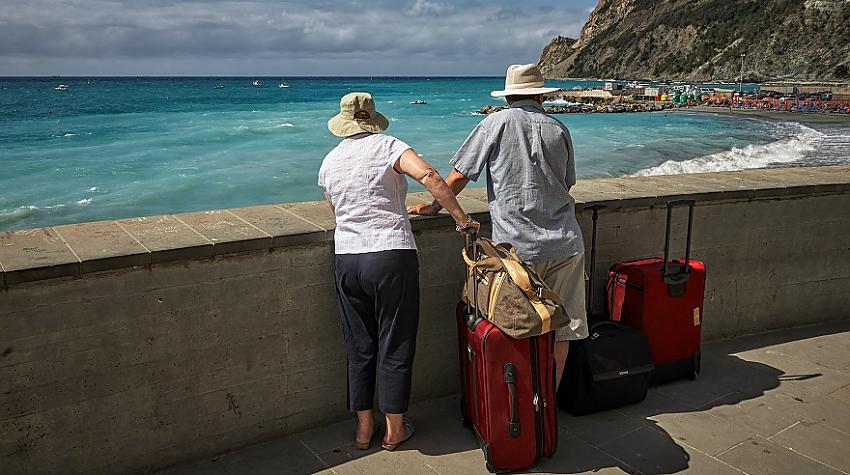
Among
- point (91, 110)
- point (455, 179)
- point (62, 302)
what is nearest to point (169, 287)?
point (62, 302)

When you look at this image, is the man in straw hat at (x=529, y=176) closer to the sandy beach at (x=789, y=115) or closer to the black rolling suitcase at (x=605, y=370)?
the black rolling suitcase at (x=605, y=370)

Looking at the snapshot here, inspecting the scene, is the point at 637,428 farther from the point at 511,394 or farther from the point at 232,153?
the point at 232,153

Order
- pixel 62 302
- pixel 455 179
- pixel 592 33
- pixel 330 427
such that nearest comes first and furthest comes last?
pixel 62 302, pixel 455 179, pixel 330 427, pixel 592 33

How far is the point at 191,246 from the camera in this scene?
3127mm

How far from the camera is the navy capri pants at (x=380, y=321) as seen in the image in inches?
127

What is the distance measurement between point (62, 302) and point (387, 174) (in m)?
1.40

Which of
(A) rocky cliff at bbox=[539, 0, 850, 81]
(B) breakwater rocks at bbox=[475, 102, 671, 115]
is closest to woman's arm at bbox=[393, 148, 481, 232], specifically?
(B) breakwater rocks at bbox=[475, 102, 671, 115]

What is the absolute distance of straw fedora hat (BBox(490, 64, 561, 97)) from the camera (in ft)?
11.2

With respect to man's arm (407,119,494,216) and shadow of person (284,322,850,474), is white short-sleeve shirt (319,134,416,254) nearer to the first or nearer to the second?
man's arm (407,119,494,216)

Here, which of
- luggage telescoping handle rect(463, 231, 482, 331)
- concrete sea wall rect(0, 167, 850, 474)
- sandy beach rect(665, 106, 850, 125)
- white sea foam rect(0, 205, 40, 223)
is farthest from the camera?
sandy beach rect(665, 106, 850, 125)

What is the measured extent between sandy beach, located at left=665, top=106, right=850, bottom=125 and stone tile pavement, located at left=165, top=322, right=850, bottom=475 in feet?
169

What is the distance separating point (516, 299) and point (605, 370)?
3.22 ft

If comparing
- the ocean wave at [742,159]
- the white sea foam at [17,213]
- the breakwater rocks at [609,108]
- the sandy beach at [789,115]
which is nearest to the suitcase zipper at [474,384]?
the ocean wave at [742,159]

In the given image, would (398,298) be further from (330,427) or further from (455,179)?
(330,427)
